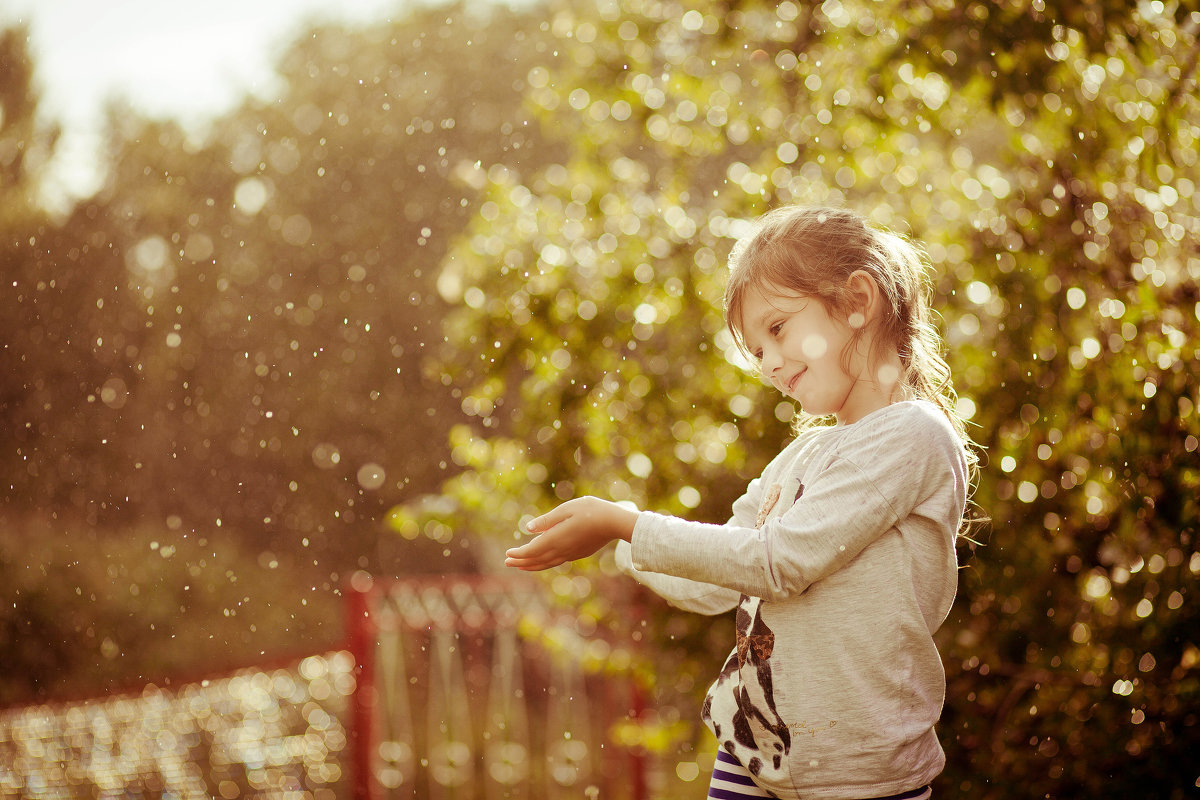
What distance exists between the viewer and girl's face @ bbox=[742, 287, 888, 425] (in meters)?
1.24

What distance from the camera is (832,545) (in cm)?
112

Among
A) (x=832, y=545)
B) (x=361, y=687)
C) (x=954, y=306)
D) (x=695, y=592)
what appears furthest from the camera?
(x=361, y=687)

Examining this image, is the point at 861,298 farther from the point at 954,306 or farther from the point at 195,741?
the point at 195,741

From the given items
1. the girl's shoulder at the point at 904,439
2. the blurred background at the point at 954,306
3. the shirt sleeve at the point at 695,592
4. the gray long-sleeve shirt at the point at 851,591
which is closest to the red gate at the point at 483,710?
the blurred background at the point at 954,306

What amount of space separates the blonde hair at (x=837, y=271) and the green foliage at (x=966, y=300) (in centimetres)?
71

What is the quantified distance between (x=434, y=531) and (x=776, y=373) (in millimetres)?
1503

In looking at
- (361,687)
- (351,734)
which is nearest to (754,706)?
(361,687)

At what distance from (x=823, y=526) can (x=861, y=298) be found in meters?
0.30

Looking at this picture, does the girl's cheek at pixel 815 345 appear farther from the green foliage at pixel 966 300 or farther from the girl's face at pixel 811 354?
the green foliage at pixel 966 300

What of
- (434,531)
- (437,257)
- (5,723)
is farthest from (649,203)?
(437,257)

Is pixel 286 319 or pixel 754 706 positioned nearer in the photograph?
pixel 754 706

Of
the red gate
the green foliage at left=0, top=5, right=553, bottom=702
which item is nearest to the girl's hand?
the red gate

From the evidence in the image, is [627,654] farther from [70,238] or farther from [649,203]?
[70,238]

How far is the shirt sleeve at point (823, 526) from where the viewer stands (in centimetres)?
113
